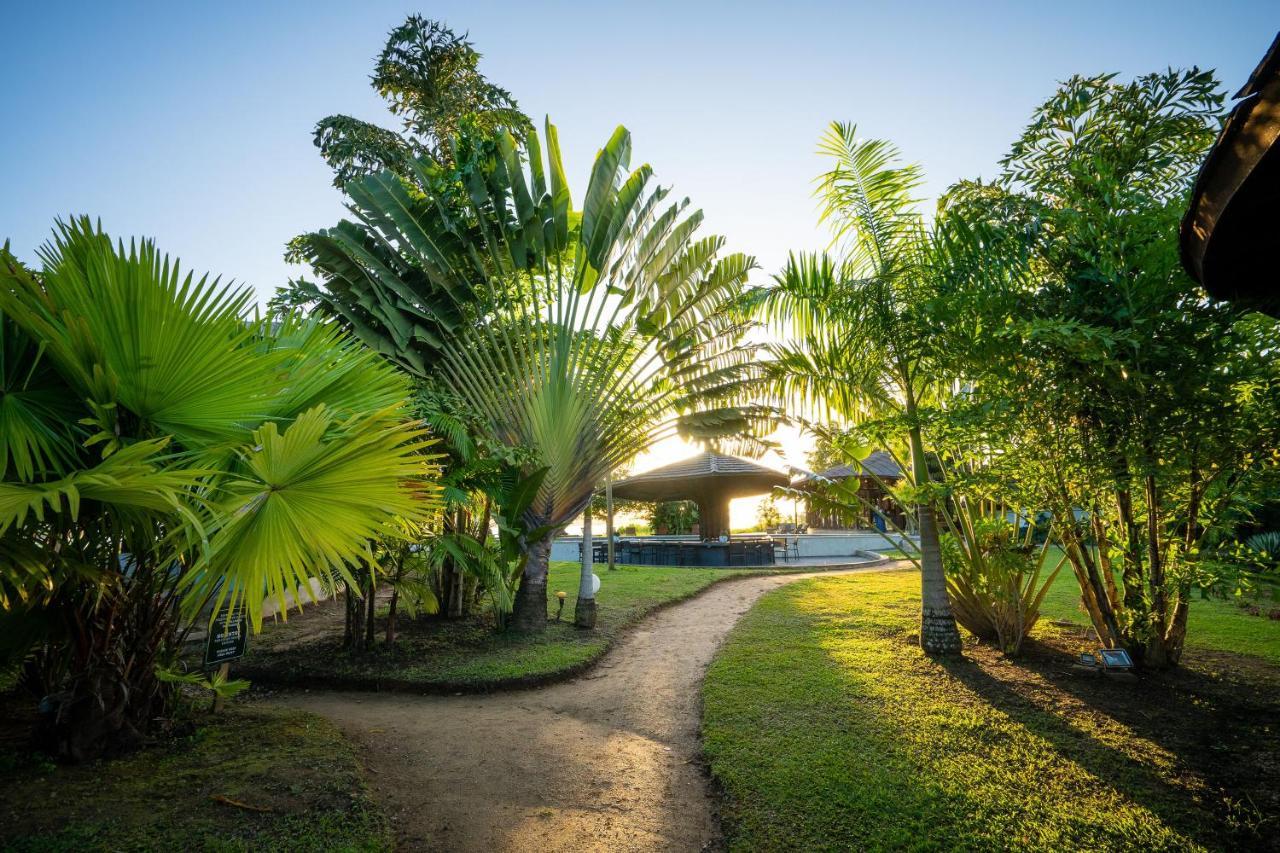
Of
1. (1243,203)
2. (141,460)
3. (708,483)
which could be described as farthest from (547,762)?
(708,483)

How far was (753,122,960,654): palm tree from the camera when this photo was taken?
20.7 feet

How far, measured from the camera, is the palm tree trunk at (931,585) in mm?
6520

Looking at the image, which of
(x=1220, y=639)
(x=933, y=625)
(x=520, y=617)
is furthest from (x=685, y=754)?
(x=1220, y=639)

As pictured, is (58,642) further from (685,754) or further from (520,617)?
(520,617)

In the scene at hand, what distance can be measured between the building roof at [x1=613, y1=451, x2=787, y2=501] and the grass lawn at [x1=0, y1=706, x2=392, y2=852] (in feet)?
51.2

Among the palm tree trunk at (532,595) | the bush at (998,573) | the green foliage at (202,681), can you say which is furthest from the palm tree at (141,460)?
the bush at (998,573)

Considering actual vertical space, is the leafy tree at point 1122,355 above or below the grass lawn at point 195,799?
above

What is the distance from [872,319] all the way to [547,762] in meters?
5.38

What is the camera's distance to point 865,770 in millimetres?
3875

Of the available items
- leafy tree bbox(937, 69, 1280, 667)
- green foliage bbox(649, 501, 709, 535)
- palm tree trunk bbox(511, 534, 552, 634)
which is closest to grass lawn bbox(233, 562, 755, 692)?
palm tree trunk bbox(511, 534, 552, 634)

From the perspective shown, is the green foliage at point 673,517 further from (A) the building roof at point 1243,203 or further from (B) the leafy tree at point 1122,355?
(A) the building roof at point 1243,203

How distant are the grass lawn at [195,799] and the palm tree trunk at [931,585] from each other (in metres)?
5.85

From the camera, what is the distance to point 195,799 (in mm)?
3256

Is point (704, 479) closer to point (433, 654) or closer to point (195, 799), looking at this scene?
point (433, 654)
